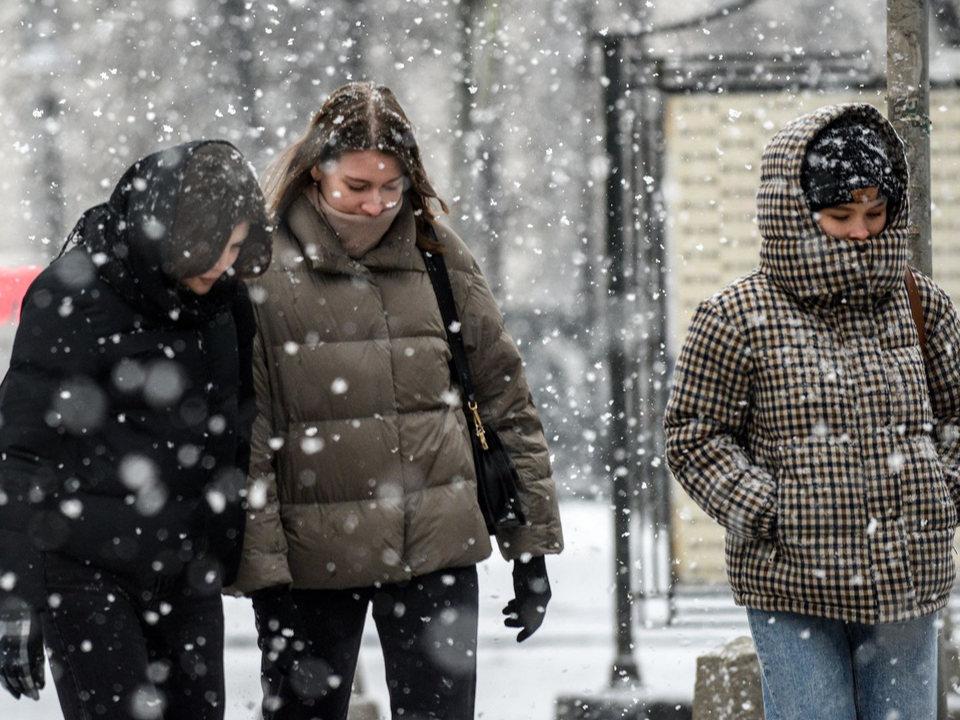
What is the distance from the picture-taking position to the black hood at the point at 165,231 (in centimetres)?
289

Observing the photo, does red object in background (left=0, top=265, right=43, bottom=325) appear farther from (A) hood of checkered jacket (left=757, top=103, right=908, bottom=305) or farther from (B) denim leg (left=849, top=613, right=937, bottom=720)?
(B) denim leg (left=849, top=613, right=937, bottom=720)

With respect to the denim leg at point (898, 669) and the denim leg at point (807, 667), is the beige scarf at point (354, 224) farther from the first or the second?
the denim leg at point (898, 669)

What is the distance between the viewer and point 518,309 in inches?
642

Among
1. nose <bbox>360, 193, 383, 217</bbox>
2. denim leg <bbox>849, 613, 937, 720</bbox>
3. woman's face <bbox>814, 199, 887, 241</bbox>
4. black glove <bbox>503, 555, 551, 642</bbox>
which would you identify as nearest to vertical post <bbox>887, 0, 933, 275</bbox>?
woman's face <bbox>814, 199, 887, 241</bbox>

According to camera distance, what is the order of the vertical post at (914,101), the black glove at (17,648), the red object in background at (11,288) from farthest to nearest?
the red object in background at (11,288), the vertical post at (914,101), the black glove at (17,648)

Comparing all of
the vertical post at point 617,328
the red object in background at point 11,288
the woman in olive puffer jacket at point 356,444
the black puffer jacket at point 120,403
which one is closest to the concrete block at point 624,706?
the vertical post at point 617,328

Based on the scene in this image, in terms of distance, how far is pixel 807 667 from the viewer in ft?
9.84

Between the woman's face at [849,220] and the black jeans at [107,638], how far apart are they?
170 centimetres

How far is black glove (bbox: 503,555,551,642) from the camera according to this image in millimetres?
3488

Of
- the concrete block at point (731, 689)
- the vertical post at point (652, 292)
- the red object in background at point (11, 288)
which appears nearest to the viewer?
the concrete block at point (731, 689)

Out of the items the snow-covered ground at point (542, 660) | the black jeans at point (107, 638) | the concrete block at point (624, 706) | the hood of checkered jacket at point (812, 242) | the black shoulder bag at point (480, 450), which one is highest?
the hood of checkered jacket at point (812, 242)

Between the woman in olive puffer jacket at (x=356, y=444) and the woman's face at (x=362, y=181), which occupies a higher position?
the woman's face at (x=362, y=181)

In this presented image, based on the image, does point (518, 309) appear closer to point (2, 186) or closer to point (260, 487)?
point (2, 186)

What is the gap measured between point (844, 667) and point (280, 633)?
4.47 feet
